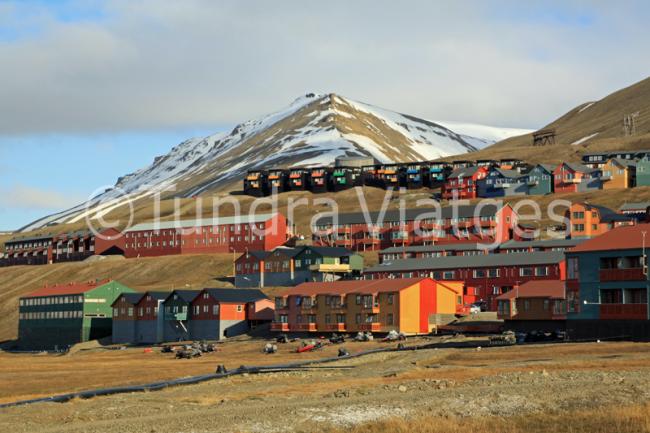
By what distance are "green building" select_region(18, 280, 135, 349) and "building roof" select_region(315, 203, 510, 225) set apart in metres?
51.1

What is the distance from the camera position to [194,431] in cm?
4344

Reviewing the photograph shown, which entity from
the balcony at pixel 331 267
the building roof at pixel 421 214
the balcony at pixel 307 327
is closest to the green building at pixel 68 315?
the balcony at pixel 331 267

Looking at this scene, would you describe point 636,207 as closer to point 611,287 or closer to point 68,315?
point 611,287

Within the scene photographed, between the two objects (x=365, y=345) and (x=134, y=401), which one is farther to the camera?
(x=365, y=345)

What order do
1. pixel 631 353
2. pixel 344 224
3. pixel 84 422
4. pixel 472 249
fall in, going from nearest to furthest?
pixel 84 422, pixel 631 353, pixel 472 249, pixel 344 224

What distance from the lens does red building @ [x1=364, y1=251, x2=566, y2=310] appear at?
13275 cm

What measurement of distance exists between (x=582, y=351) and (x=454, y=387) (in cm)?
2227

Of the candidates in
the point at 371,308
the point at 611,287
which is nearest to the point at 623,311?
the point at 611,287

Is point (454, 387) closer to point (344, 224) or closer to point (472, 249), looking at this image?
point (472, 249)

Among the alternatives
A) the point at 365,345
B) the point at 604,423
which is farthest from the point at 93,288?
the point at 604,423

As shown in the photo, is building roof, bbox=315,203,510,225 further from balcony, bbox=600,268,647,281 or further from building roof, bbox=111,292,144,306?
balcony, bbox=600,268,647,281

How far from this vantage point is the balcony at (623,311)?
272 feet

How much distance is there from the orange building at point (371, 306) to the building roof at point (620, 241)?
32526 millimetres

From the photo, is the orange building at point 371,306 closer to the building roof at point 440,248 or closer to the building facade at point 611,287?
the building facade at point 611,287
